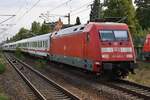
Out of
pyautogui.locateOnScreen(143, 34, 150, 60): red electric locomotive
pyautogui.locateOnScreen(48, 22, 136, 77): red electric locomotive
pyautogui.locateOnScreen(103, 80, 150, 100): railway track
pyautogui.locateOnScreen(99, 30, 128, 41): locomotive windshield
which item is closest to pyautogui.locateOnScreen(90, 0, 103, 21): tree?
pyautogui.locateOnScreen(48, 22, 136, 77): red electric locomotive

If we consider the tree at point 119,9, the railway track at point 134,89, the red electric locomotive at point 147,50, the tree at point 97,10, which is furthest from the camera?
the tree at point 119,9

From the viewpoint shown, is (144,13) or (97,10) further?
(144,13)

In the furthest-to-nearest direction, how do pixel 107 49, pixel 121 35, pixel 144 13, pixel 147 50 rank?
pixel 144 13, pixel 147 50, pixel 121 35, pixel 107 49

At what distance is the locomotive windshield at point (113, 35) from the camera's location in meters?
19.8

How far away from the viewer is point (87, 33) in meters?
20.5

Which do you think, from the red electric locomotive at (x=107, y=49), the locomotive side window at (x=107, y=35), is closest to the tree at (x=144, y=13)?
the red electric locomotive at (x=107, y=49)

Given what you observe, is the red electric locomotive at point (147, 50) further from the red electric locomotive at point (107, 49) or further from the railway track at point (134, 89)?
the railway track at point (134, 89)

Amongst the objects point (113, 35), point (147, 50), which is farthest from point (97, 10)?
point (113, 35)

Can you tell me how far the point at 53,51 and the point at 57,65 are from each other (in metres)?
2.01

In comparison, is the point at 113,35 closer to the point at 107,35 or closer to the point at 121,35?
the point at 107,35

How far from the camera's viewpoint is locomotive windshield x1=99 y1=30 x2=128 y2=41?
19.8m

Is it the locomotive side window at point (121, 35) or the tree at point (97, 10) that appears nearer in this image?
the locomotive side window at point (121, 35)

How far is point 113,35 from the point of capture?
20.0m

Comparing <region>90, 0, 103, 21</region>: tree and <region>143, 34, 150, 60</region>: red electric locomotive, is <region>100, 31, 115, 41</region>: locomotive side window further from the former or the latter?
<region>143, 34, 150, 60</region>: red electric locomotive
